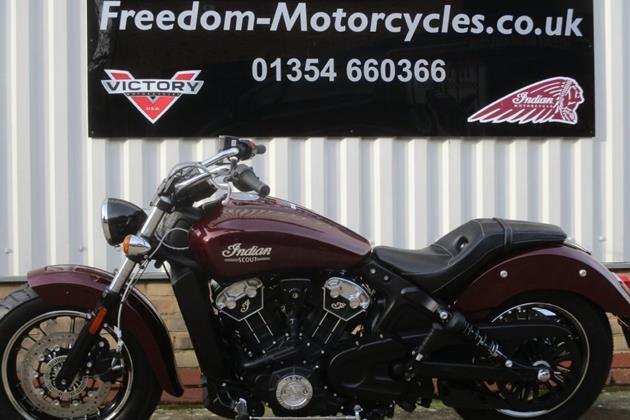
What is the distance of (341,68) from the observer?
560 cm

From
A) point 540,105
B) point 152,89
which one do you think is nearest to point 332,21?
point 152,89

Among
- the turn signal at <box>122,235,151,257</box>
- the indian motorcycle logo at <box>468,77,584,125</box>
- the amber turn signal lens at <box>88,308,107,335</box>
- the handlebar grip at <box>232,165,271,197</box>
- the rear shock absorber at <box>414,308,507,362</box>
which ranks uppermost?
the indian motorcycle logo at <box>468,77,584,125</box>

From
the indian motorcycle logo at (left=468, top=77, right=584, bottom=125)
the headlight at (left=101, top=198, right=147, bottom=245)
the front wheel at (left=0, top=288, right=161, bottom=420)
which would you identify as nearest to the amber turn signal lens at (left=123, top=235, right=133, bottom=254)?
the headlight at (left=101, top=198, right=147, bottom=245)

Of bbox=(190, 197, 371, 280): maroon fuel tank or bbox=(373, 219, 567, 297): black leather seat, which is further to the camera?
bbox=(373, 219, 567, 297): black leather seat

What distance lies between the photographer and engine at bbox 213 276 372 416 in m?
4.01

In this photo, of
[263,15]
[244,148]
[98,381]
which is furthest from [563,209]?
[98,381]

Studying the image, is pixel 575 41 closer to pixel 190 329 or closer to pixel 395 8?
pixel 395 8

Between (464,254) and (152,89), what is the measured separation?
239cm

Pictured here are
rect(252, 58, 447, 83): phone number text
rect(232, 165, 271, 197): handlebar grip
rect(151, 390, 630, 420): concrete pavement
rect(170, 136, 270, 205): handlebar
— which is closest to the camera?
rect(232, 165, 271, 197): handlebar grip

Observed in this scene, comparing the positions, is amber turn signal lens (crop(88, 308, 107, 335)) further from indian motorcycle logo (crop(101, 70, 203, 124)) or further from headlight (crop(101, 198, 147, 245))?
indian motorcycle logo (crop(101, 70, 203, 124))

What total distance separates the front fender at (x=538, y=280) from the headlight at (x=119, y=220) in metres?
1.52

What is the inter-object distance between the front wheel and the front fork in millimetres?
49

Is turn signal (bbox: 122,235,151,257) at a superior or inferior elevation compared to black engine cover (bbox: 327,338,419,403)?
superior

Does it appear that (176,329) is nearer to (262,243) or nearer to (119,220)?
(119,220)
